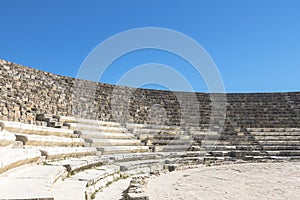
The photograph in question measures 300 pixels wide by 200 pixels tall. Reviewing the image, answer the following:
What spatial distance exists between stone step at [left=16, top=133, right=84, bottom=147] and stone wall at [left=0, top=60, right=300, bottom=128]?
1390mm

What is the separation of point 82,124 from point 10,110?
3.11 meters

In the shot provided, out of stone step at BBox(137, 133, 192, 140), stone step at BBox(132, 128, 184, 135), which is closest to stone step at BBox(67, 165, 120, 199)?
stone step at BBox(137, 133, 192, 140)

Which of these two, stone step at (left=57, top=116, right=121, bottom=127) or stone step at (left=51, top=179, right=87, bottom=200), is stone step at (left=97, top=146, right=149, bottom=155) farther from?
stone step at (left=51, top=179, right=87, bottom=200)

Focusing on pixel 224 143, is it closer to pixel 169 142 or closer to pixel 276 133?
pixel 169 142

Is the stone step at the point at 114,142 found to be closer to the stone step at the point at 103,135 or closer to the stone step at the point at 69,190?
the stone step at the point at 103,135

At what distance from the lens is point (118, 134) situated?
39.7 ft

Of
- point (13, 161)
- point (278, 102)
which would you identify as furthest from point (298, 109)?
point (13, 161)

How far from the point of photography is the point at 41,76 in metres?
11.1

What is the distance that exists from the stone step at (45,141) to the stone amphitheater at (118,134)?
2 cm

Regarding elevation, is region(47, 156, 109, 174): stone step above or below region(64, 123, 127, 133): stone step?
below

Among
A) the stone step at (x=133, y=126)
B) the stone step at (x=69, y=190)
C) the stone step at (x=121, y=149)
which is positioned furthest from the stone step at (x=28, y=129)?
the stone step at (x=133, y=126)

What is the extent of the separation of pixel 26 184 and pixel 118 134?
8.58 meters

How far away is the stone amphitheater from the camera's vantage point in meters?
5.03

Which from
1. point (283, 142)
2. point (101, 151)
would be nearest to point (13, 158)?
point (101, 151)
